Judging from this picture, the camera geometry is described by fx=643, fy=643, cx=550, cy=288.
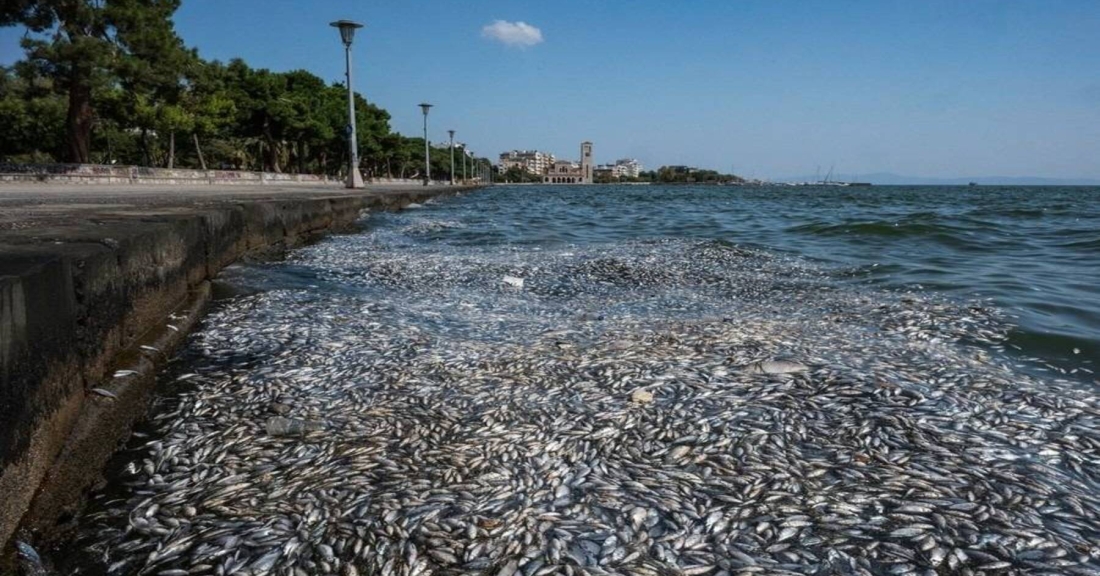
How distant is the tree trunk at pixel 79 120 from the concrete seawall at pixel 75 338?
29.1 metres

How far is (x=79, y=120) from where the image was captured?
30.0m

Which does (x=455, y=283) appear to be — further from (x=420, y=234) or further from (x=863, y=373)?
(x=420, y=234)

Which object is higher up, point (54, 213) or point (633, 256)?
point (54, 213)

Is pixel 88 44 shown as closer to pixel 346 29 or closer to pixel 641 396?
pixel 346 29

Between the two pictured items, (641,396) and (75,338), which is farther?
(641,396)

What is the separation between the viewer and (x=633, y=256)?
1312 centimetres

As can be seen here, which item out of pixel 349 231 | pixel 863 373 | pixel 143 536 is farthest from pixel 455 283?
pixel 349 231

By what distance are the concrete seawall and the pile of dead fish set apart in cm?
25

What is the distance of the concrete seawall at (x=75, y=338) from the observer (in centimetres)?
283

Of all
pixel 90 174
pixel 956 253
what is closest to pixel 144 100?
pixel 90 174

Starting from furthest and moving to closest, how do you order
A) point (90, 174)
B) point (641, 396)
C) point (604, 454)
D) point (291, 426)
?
point (90, 174) → point (641, 396) → point (291, 426) → point (604, 454)

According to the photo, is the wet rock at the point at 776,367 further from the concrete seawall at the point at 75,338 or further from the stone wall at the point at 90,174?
the stone wall at the point at 90,174

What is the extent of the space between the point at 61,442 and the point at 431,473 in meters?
1.94

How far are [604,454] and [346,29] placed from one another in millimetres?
30060
